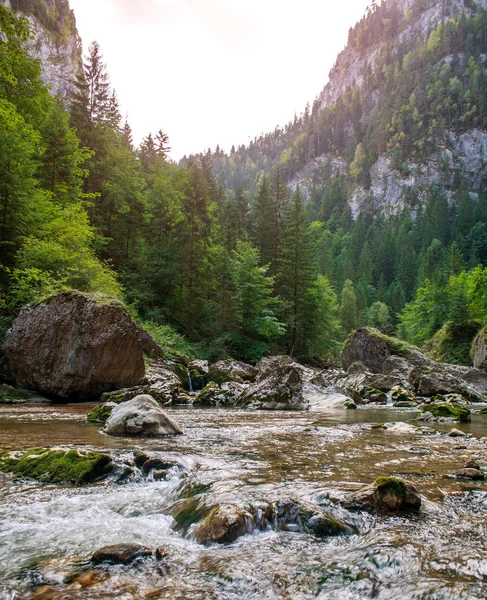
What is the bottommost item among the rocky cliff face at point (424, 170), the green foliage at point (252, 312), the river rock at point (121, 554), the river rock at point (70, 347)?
the river rock at point (121, 554)

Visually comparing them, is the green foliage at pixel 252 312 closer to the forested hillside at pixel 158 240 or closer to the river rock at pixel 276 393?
the forested hillside at pixel 158 240

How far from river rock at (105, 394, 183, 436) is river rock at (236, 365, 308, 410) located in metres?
6.77

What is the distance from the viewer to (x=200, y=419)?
433 inches

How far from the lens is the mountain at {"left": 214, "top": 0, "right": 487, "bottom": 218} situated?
149500mm

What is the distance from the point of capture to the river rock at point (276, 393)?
597 inches

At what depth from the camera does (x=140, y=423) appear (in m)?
8.47

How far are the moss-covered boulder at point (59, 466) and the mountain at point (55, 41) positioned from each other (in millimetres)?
69742

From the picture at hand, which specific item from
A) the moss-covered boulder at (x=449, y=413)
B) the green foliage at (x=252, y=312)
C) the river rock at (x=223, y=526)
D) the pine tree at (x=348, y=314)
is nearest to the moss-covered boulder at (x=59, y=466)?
the river rock at (x=223, y=526)

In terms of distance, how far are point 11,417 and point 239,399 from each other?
323 inches

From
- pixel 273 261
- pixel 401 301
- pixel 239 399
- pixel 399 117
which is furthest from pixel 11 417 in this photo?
pixel 399 117

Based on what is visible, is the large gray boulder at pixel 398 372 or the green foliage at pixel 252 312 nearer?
the large gray boulder at pixel 398 372

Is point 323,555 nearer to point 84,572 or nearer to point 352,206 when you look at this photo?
point 84,572

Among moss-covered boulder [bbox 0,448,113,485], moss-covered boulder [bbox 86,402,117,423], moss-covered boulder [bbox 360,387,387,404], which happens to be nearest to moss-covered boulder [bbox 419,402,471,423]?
moss-covered boulder [bbox 360,387,387,404]

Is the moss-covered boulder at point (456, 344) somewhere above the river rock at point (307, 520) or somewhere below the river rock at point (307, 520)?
above
